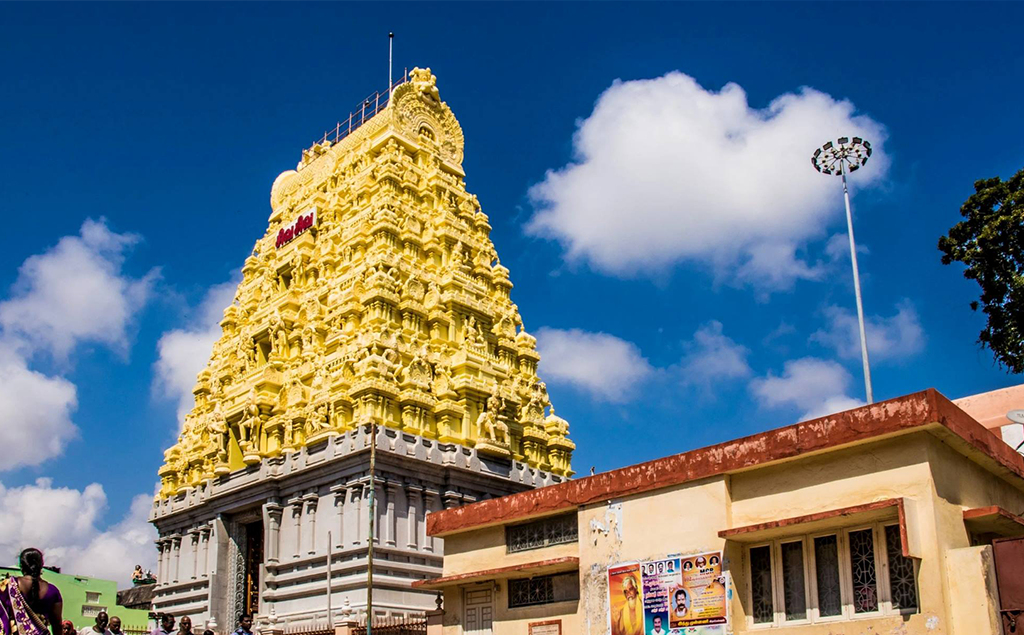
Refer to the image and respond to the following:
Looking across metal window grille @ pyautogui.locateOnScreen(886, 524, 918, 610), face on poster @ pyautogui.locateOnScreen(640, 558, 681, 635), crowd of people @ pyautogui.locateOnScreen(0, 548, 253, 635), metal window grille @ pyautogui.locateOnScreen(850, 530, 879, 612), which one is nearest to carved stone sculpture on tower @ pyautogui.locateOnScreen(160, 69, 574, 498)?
face on poster @ pyautogui.locateOnScreen(640, 558, 681, 635)

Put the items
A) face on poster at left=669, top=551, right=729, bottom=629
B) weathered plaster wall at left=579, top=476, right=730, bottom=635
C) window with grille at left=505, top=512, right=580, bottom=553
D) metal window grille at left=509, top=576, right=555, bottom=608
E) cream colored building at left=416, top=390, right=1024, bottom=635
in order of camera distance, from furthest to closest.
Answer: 1. metal window grille at left=509, top=576, right=555, bottom=608
2. window with grille at left=505, top=512, right=580, bottom=553
3. weathered plaster wall at left=579, top=476, right=730, bottom=635
4. face on poster at left=669, top=551, right=729, bottom=629
5. cream colored building at left=416, top=390, right=1024, bottom=635

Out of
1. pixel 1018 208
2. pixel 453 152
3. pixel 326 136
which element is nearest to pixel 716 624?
pixel 1018 208

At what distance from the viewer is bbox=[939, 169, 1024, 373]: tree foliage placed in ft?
117

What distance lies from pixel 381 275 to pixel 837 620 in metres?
28.1

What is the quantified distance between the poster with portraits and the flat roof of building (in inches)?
60.7

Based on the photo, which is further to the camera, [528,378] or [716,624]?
[528,378]

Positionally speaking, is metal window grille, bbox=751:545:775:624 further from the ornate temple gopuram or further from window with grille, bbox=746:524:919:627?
the ornate temple gopuram

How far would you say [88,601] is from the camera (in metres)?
60.5

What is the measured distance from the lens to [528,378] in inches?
1864

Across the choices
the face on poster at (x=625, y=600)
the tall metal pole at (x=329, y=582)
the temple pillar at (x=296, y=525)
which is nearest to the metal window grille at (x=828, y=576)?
the face on poster at (x=625, y=600)

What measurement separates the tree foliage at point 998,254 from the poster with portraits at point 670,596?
2118 cm

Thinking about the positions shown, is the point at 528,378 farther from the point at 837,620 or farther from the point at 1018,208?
the point at 837,620

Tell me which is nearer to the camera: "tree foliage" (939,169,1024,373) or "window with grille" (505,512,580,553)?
"window with grille" (505,512,580,553)

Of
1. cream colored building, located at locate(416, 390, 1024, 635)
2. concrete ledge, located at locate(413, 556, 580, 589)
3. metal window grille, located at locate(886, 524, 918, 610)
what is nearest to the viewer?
cream colored building, located at locate(416, 390, 1024, 635)
